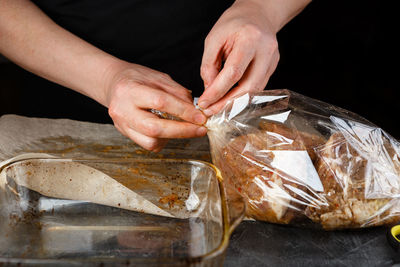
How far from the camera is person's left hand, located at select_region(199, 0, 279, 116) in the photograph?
78 centimetres

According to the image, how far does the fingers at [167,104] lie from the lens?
29.0 inches

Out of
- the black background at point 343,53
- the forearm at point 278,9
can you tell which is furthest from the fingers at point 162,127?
the black background at point 343,53

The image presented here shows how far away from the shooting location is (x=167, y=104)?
0.74 metres

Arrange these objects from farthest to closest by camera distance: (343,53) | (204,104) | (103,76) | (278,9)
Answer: (343,53) < (278,9) < (103,76) < (204,104)

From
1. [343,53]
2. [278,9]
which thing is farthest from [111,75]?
[343,53]

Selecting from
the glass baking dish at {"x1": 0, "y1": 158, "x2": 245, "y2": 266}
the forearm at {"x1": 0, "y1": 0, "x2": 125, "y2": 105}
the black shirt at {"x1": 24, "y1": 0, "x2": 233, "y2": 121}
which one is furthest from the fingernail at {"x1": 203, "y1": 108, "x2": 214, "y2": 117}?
the black shirt at {"x1": 24, "y1": 0, "x2": 233, "y2": 121}

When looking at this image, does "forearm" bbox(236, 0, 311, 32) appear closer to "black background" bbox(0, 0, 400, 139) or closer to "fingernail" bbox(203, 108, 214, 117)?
"fingernail" bbox(203, 108, 214, 117)

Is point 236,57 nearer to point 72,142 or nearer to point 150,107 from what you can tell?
point 150,107

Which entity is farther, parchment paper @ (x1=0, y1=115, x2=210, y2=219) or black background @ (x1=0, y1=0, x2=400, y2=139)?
black background @ (x1=0, y1=0, x2=400, y2=139)

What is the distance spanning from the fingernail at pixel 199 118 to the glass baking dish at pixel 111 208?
101 mm

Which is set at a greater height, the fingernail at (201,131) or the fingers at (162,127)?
the fingers at (162,127)

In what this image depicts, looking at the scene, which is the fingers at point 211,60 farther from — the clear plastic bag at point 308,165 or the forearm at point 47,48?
the forearm at point 47,48

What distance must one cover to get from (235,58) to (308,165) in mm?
257

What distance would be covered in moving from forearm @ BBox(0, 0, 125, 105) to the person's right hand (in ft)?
0.50
